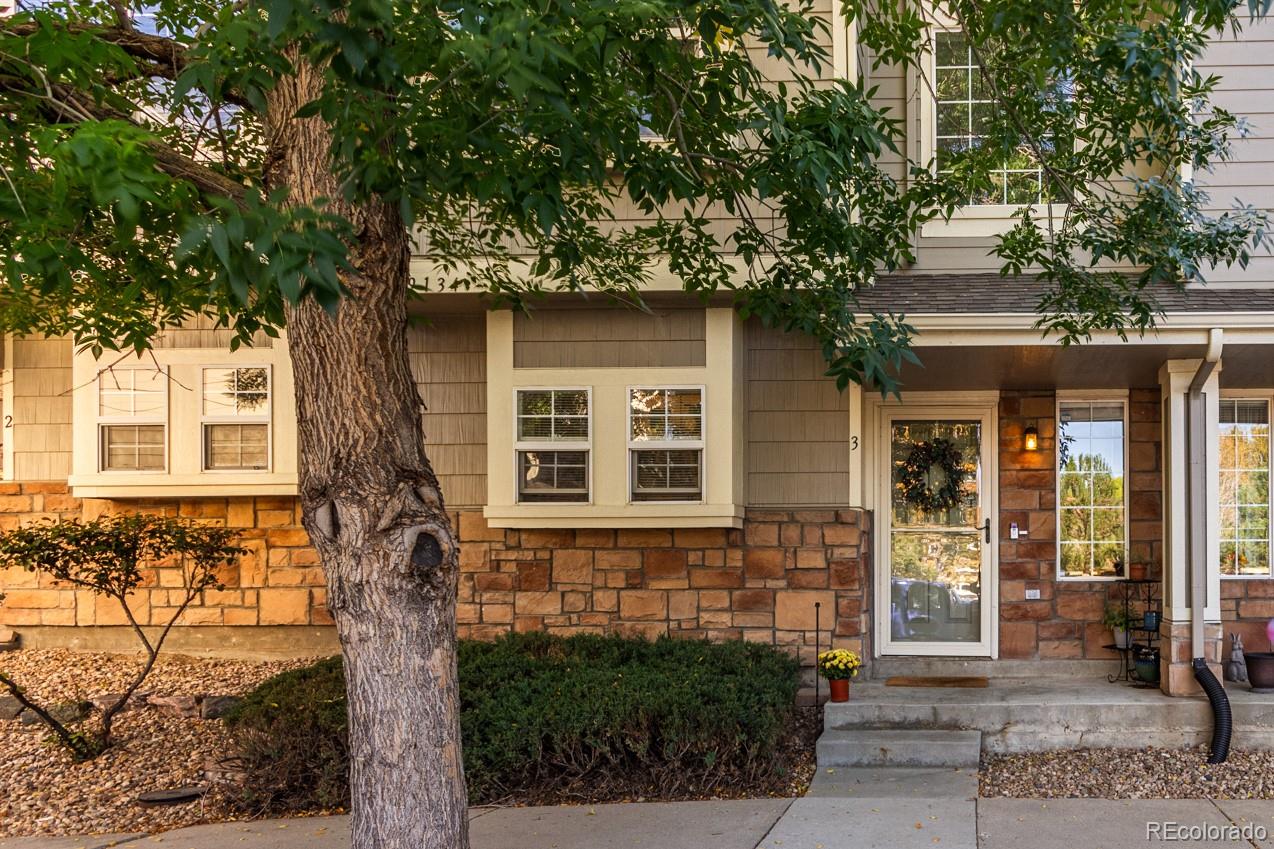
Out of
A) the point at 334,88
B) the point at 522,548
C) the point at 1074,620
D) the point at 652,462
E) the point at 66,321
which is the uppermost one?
the point at 334,88

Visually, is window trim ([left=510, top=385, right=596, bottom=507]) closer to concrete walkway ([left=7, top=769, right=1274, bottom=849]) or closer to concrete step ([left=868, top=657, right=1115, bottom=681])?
concrete walkway ([left=7, top=769, right=1274, bottom=849])

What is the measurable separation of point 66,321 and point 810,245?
4.53 m

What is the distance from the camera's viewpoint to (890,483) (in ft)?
28.7

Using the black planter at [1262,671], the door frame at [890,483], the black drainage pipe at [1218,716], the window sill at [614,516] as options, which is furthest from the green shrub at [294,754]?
the black planter at [1262,671]

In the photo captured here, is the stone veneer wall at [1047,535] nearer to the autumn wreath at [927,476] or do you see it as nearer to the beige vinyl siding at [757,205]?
the autumn wreath at [927,476]

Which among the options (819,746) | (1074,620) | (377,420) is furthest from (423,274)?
(1074,620)

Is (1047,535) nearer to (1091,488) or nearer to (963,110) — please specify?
(1091,488)

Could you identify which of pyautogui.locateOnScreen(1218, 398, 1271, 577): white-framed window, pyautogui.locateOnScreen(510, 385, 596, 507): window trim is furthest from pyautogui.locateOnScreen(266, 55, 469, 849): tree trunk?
pyautogui.locateOnScreen(1218, 398, 1271, 577): white-framed window

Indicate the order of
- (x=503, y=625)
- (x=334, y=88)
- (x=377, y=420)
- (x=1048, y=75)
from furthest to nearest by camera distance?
(x=503, y=625) → (x=1048, y=75) → (x=377, y=420) → (x=334, y=88)

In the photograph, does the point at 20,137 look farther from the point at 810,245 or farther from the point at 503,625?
the point at 503,625

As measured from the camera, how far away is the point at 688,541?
8117 mm

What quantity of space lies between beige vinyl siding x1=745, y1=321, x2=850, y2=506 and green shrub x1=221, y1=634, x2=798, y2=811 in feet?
5.56

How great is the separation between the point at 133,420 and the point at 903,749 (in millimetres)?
5882

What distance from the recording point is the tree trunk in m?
4.41
